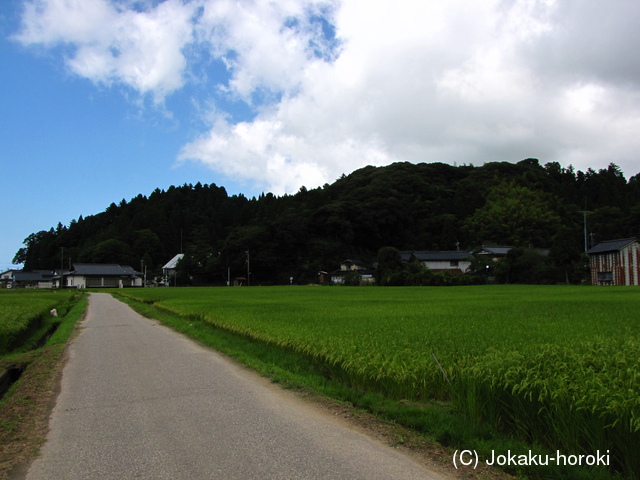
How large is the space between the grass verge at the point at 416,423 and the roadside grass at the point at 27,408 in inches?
141

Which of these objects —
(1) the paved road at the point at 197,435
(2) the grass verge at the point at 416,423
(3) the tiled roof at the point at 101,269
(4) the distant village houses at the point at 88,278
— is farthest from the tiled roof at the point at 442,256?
(1) the paved road at the point at 197,435

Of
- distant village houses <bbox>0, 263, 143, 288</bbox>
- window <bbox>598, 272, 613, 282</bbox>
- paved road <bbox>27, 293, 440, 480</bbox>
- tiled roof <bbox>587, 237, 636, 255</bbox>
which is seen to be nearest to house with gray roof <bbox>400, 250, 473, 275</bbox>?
tiled roof <bbox>587, 237, 636, 255</bbox>

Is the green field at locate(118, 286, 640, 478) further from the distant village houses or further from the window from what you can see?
the distant village houses

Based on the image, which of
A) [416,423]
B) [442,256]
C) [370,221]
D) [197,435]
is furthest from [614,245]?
[197,435]

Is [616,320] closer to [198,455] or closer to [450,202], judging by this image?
[198,455]

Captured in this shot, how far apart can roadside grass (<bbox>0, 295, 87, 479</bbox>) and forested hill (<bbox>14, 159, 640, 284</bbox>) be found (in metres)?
74.6

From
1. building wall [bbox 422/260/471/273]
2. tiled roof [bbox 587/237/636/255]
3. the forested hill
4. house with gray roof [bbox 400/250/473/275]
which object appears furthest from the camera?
the forested hill

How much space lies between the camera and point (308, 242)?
91562 mm

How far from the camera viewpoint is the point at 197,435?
509 cm

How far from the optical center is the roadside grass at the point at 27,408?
471 cm

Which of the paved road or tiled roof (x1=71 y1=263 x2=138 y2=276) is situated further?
tiled roof (x1=71 y1=263 x2=138 y2=276)

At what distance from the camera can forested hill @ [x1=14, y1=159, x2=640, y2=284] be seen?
87188 mm

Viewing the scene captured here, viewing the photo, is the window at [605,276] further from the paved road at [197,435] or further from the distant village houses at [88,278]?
the distant village houses at [88,278]

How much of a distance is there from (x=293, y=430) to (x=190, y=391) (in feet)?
8.69
